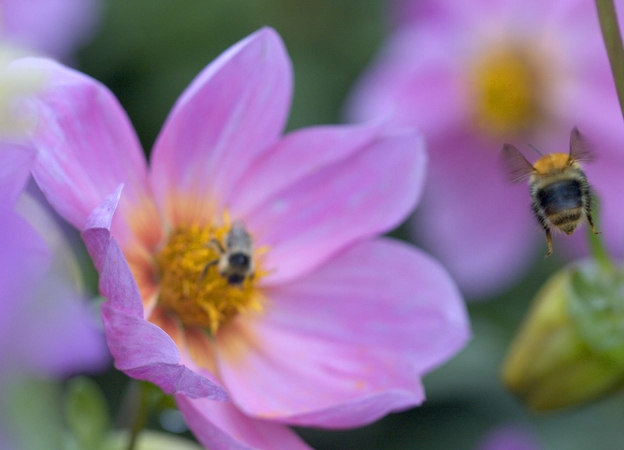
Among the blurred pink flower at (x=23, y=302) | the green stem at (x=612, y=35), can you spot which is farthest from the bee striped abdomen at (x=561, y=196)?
the blurred pink flower at (x=23, y=302)

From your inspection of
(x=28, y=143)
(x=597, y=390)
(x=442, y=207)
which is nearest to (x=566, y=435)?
(x=442, y=207)

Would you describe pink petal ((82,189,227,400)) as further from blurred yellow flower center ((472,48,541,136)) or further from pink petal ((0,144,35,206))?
blurred yellow flower center ((472,48,541,136))

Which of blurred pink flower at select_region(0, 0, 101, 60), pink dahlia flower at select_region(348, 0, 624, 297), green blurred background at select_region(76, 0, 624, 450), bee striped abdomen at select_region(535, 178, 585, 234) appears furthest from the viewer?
pink dahlia flower at select_region(348, 0, 624, 297)

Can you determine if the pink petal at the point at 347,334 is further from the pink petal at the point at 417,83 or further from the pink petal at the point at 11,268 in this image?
the pink petal at the point at 417,83

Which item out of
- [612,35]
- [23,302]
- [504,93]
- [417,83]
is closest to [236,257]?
[612,35]

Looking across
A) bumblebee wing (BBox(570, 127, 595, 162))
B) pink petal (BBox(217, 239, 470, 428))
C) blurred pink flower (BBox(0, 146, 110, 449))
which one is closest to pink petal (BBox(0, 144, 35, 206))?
blurred pink flower (BBox(0, 146, 110, 449))

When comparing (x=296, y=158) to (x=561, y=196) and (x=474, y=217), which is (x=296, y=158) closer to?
(x=561, y=196)

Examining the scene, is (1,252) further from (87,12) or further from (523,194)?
(523,194)
